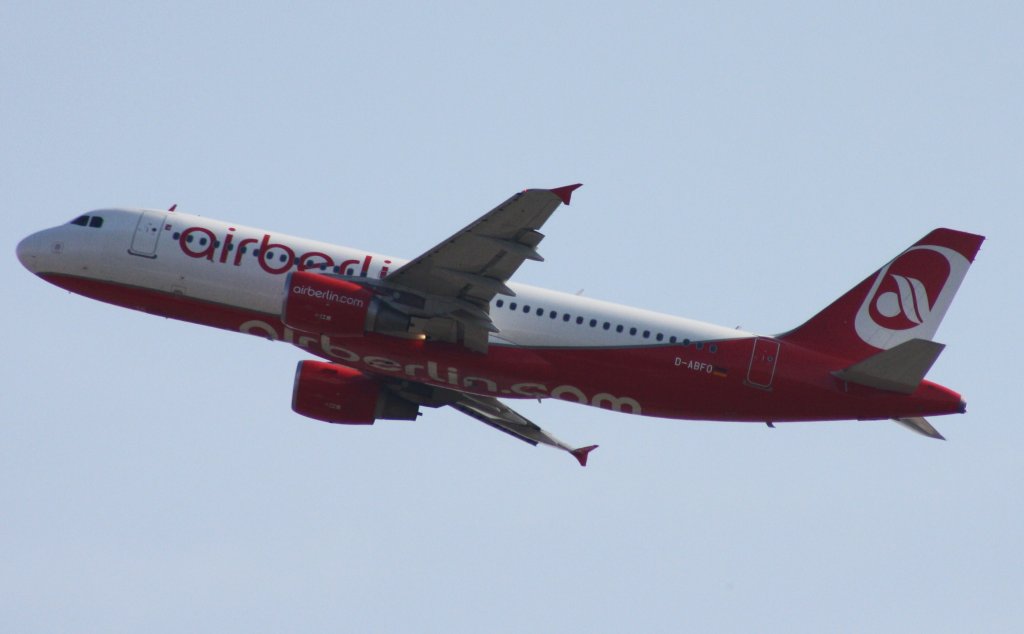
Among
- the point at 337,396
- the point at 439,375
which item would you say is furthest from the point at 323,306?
the point at 337,396

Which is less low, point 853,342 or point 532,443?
point 853,342

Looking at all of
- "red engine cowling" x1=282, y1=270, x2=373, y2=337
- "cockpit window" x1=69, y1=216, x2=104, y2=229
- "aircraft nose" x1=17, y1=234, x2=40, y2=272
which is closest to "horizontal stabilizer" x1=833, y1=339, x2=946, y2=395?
"red engine cowling" x1=282, y1=270, x2=373, y2=337

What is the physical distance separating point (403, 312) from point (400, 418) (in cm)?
772

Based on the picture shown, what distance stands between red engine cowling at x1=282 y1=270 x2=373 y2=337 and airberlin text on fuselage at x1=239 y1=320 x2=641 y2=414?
5.36 ft

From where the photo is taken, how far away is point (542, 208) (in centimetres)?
4534

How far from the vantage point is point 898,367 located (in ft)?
158

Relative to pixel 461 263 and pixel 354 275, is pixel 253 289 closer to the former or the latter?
pixel 354 275

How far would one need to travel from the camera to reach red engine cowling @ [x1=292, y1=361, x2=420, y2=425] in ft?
181

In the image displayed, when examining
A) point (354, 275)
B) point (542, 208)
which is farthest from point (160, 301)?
point (542, 208)

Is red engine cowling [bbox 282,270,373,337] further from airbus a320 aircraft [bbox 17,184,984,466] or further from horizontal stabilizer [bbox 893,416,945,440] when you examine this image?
horizontal stabilizer [bbox 893,416,945,440]

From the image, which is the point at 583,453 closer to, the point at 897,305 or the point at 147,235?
the point at 897,305

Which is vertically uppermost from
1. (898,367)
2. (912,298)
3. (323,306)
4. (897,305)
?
(912,298)

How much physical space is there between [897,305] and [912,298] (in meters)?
0.54

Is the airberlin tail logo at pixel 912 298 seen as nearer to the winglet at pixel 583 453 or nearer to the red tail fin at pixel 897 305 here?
the red tail fin at pixel 897 305
